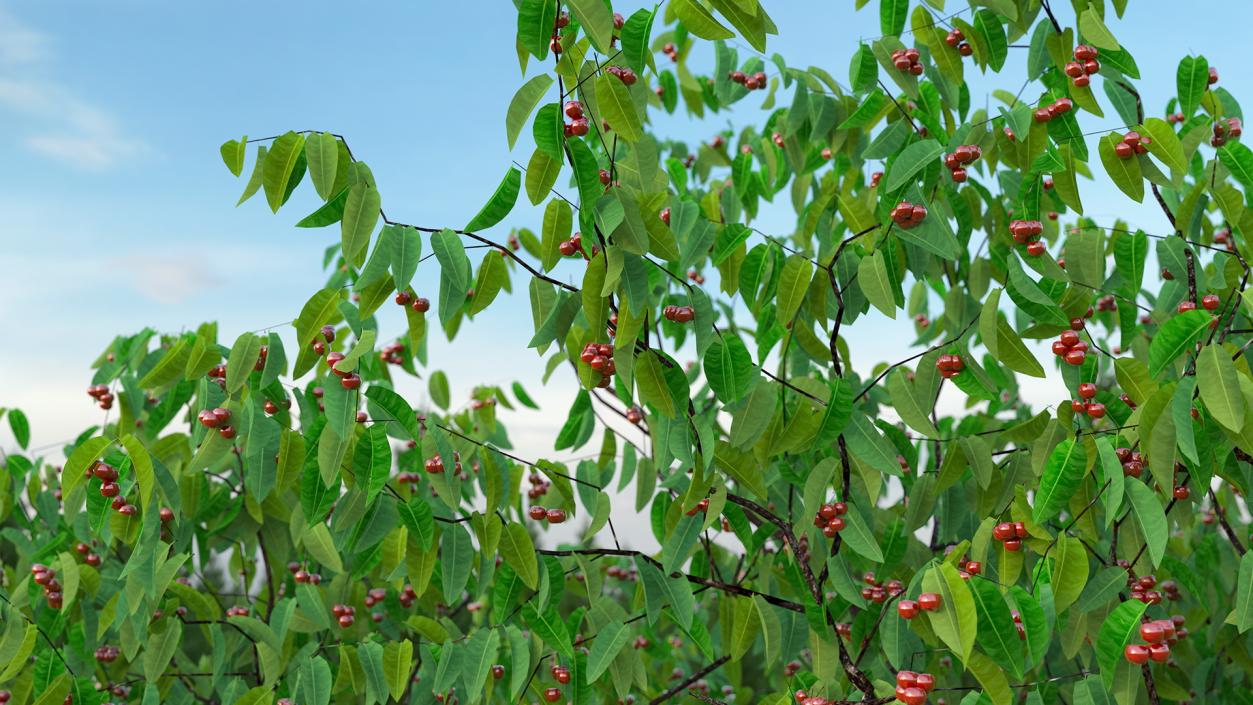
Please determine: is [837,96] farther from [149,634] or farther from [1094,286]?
[149,634]

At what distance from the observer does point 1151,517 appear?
1.66m

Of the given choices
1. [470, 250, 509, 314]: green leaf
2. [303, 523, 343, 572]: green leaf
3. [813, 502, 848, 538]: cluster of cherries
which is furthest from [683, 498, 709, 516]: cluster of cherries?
[303, 523, 343, 572]: green leaf

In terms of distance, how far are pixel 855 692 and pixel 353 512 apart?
3.34 feet

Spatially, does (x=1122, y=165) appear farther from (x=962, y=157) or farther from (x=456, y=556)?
(x=456, y=556)

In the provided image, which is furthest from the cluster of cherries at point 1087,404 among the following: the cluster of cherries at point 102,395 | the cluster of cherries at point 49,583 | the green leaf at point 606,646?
the cluster of cherries at point 102,395

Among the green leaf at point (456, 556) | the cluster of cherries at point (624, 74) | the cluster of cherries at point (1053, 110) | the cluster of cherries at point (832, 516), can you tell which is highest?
the cluster of cherries at point (1053, 110)

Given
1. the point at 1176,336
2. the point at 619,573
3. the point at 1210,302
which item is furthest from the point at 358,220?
the point at 619,573

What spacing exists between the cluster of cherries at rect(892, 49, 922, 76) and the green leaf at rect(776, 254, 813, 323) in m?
0.66

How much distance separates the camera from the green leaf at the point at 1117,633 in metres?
1.59

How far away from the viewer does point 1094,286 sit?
2.04m

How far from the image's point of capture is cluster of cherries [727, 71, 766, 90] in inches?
121

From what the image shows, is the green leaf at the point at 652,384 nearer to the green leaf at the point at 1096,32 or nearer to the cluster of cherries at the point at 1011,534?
the cluster of cherries at the point at 1011,534

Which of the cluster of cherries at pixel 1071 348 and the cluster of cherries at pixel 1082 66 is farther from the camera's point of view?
the cluster of cherries at pixel 1082 66

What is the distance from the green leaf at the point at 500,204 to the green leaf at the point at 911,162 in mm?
665
